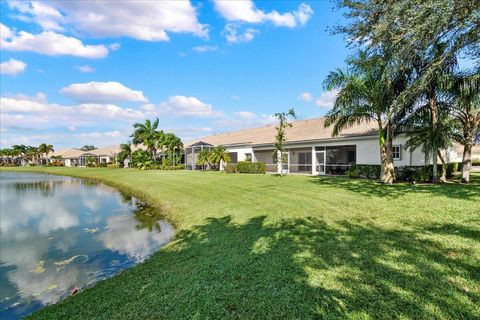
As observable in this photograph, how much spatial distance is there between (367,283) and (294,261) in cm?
138

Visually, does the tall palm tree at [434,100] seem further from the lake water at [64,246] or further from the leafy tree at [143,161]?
the leafy tree at [143,161]

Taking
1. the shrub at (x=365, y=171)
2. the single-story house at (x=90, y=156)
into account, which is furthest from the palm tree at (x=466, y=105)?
the single-story house at (x=90, y=156)

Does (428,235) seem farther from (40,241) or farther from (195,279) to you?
(40,241)

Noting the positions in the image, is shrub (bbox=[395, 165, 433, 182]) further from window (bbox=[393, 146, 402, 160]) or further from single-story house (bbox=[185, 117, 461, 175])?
window (bbox=[393, 146, 402, 160])

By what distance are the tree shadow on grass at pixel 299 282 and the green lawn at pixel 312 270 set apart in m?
0.02

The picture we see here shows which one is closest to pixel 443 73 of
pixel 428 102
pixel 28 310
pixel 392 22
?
pixel 428 102

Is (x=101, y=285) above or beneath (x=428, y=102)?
beneath

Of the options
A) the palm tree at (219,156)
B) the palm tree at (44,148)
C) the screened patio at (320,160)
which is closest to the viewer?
the screened patio at (320,160)

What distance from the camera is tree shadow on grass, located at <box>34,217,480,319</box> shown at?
379 centimetres

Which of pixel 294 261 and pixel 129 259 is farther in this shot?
pixel 129 259

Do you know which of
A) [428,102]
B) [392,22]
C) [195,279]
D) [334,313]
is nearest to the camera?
[334,313]

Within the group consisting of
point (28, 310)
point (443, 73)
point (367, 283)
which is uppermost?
point (443, 73)

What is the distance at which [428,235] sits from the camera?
631cm

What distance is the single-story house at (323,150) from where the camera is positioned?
18516mm
